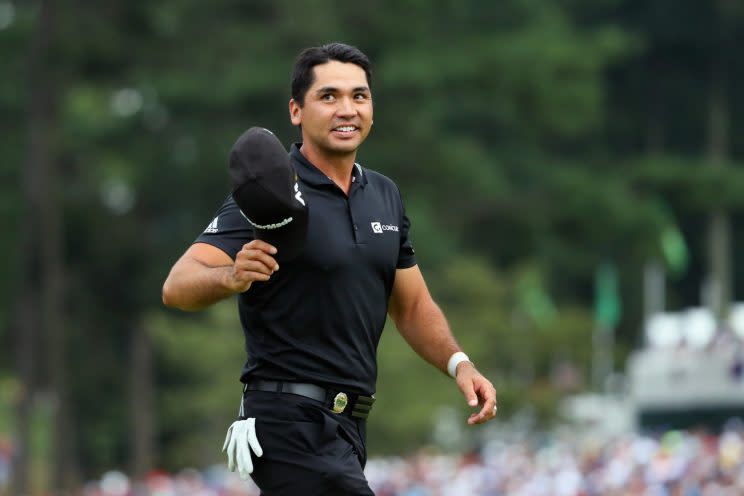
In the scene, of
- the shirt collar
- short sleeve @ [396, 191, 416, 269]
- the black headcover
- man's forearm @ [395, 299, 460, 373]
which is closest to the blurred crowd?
man's forearm @ [395, 299, 460, 373]

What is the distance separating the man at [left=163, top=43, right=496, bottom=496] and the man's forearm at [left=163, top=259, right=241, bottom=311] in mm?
11

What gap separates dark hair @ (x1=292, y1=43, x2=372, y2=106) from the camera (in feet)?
23.6

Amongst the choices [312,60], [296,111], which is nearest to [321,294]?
[296,111]

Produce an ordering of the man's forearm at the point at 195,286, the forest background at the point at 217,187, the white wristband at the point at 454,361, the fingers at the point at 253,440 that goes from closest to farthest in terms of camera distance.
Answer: the man's forearm at the point at 195,286
the fingers at the point at 253,440
the white wristband at the point at 454,361
the forest background at the point at 217,187

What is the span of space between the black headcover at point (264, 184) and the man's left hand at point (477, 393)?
1021 mm

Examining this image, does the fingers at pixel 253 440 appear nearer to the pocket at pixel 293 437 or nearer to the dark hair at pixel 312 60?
the pocket at pixel 293 437

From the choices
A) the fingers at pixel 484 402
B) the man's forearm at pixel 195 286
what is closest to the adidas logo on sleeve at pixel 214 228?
the man's forearm at pixel 195 286

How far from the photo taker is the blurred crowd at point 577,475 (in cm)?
2227

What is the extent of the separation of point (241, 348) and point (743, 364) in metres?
17.5

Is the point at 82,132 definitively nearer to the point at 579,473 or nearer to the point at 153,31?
the point at 153,31

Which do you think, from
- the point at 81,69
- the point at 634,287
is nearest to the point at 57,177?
the point at 81,69

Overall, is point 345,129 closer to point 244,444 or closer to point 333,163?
point 333,163

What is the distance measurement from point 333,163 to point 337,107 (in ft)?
0.75

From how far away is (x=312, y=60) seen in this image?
7.21 meters
